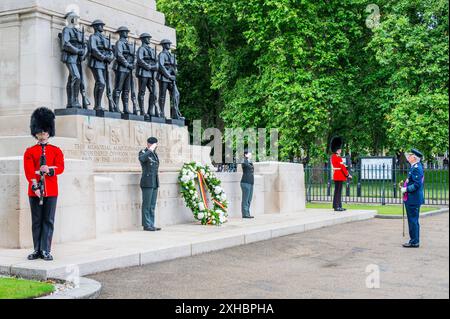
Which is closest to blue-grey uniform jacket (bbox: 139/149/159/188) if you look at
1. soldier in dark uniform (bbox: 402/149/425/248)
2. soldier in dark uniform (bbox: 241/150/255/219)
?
soldier in dark uniform (bbox: 241/150/255/219)

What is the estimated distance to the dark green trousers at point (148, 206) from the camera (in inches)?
541

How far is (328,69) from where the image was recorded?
34.5 metres

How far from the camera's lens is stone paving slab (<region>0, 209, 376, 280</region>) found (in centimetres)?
864

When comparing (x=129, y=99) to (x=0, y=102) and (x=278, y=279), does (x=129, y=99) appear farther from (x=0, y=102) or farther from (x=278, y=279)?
(x=278, y=279)

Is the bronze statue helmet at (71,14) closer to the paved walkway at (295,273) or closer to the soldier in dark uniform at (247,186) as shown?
the soldier in dark uniform at (247,186)

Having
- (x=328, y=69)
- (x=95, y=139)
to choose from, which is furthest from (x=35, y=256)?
(x=328, y=69)

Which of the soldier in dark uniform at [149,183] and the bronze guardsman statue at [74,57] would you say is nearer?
the soldier in dark uniform at [149,183]

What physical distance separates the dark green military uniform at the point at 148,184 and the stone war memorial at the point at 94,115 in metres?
0.53

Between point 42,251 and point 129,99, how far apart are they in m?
9.53

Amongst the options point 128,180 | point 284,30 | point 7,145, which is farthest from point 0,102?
point 284,30

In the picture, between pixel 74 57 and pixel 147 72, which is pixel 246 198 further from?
pixel 74 57

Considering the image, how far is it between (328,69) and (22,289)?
29.2 m

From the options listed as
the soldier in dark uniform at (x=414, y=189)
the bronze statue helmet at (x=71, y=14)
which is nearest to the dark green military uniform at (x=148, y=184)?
the bronze statue helmet at (x=71, y=14)

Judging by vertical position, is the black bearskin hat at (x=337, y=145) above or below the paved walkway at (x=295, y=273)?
above
